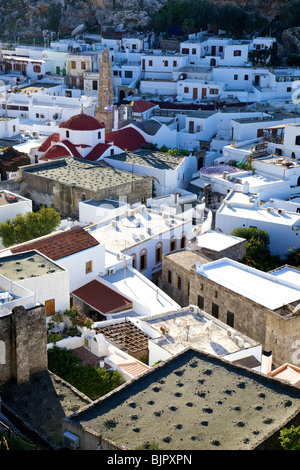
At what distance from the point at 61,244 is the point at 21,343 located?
910cm

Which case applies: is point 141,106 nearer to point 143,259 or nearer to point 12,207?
point 12,207

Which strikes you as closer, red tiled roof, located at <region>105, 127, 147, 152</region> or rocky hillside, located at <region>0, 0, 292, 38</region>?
red tiled roof, located at <region>105, 127, 147, 152</region>

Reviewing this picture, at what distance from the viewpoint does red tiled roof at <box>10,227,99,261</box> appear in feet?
98.3

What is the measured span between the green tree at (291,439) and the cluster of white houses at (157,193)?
773 centimetres

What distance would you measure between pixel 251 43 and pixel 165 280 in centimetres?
3894

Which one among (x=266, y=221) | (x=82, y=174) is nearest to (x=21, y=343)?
(x=266, y=221)

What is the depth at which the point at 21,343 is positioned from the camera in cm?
2198

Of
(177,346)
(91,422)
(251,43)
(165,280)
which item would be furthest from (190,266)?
(251,43)

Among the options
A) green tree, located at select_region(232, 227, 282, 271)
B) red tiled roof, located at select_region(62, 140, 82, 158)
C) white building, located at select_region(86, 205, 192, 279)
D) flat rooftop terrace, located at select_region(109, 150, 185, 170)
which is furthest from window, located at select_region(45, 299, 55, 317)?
red tiled roof, located at select_region(62, 140, 82, 158)

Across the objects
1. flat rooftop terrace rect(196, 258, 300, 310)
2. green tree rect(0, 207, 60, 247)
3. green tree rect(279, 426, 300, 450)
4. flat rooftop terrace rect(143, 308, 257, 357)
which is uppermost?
green tree rect(279, 426, 300, 450)

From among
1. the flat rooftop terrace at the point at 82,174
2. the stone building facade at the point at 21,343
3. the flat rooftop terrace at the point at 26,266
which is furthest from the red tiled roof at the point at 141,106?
the stone building facade at the point at 21,343

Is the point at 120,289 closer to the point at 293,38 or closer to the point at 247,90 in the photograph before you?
the point at 247,90

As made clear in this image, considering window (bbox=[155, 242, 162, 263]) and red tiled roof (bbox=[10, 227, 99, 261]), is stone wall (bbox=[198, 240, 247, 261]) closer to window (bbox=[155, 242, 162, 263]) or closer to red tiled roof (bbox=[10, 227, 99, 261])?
window (bbox=[155, 242, 162, 263])

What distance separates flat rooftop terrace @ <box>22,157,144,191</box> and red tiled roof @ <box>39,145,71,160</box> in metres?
1.08
